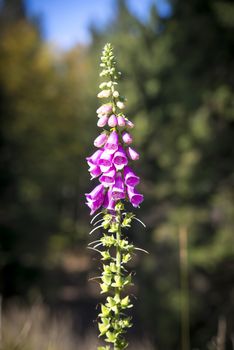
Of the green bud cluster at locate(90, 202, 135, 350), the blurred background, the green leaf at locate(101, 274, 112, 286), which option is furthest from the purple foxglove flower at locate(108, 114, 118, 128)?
the blurred background

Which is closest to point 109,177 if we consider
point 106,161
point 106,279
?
point 106,161

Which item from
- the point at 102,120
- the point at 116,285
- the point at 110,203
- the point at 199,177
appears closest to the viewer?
the point at 116,285

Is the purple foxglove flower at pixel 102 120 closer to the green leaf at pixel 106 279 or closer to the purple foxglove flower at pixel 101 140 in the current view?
the purple foxglove flower at pixel 101 140

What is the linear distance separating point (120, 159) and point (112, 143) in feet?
0.36

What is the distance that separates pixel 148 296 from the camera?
41.9 feet

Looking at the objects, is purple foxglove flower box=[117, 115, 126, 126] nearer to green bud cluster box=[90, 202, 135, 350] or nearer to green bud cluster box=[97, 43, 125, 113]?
green bud cluster box=[97, 43, 125, 113]

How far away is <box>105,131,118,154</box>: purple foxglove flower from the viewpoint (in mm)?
2523

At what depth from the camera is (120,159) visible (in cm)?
254

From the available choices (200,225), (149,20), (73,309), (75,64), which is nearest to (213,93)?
(200,225)

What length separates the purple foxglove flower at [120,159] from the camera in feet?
8.25

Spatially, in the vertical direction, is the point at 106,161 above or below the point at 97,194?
above

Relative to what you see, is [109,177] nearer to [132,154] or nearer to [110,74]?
[132,154]

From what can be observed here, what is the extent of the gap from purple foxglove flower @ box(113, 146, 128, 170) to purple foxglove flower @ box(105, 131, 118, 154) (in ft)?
0.10

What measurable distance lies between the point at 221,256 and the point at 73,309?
10.6 m
